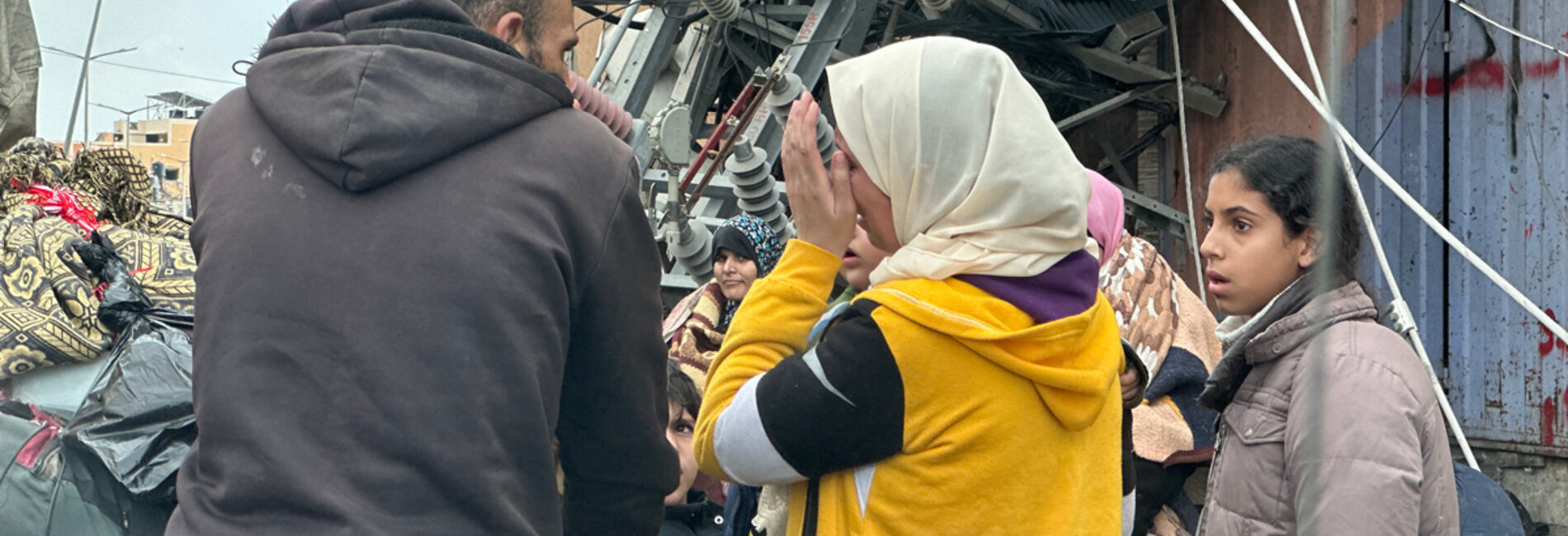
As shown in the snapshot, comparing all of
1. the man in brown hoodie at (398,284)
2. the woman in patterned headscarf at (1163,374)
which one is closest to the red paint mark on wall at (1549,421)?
the woman in patterned headscarf at (1163,374)

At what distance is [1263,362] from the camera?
2.13 meters

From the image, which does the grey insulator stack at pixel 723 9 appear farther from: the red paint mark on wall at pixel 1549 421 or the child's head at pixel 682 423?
the red paint mark on wall at pixel 1549 421

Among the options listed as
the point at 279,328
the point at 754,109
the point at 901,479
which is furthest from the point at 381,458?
the point at 754,109

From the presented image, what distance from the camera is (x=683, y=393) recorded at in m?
2.95

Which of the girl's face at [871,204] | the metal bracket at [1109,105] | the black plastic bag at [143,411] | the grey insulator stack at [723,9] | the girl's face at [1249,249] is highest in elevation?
the grey insulator stack at [723,9]

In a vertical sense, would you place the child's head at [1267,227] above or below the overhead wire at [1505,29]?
below

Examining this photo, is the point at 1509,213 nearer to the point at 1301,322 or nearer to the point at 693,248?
the point at 693,248

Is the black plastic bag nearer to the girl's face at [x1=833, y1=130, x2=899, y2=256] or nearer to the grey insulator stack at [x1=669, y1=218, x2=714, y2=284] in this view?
the girl's face at [x1=833, y1=130, x2=899, y2=256]

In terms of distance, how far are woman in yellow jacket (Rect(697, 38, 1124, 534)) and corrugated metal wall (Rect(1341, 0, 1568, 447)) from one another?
11.7 feet

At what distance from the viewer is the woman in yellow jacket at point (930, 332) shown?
142 centimetres

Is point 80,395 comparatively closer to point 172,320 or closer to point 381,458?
point 172,320

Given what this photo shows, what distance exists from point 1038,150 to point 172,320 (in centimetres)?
222

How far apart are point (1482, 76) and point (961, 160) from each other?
447cm

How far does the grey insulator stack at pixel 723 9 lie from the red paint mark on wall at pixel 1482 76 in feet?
10.3
